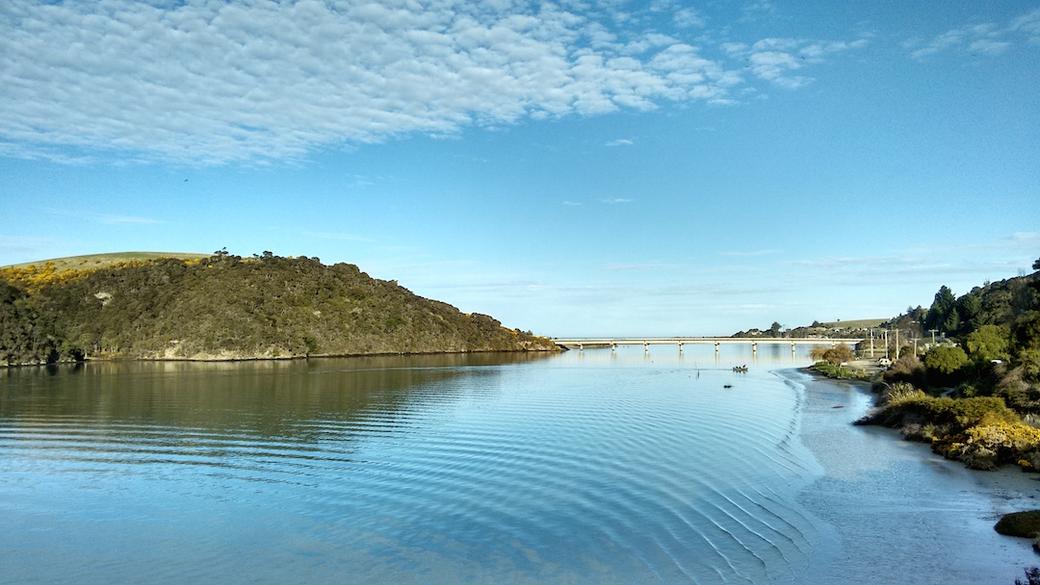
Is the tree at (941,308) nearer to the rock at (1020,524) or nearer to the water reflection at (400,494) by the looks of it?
the water reflection at (400,494)

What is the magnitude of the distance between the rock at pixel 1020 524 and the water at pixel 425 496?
637mm

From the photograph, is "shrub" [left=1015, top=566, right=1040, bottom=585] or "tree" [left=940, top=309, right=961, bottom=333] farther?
"tree" [left=940, top=309, right=961, bottom=333]

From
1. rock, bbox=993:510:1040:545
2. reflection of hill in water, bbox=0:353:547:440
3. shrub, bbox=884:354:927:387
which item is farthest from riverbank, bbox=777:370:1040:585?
reflection of hill in water, bbox=0:353:547:440

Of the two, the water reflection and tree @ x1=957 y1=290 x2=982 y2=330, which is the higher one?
tree @ x1=957 y1=290 x2=982 y2=330

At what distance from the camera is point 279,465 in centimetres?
2638

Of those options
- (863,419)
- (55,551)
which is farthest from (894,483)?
(55,551)

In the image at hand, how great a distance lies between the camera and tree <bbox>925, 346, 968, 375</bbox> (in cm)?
4597

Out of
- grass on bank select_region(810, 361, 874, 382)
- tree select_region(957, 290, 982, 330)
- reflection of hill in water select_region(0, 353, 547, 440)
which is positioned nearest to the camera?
reflection of hill in water select_region(0, 353, 547, 440)

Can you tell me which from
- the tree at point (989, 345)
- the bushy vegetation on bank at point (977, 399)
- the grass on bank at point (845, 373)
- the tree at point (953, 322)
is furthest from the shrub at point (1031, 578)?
the tree at point (953, 322)

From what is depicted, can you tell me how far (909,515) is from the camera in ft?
59.9

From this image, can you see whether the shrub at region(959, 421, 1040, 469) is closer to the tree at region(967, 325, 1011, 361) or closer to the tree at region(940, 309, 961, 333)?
the tree at region(967, 325, 1011, 361)

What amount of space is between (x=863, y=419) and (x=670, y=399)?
17.1 m

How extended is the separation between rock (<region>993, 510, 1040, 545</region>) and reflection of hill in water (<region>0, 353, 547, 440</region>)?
2764 centimetres

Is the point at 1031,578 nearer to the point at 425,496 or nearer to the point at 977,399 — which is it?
the point at 425,496
